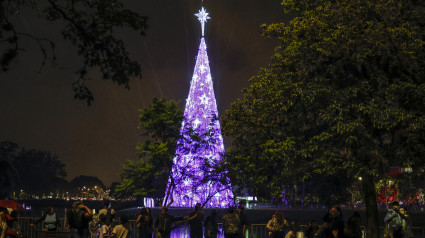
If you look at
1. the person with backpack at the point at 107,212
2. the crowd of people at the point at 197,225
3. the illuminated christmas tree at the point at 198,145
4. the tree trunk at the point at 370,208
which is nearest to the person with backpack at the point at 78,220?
the crowd of people at the point at 197,225

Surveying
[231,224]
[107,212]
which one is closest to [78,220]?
[107,212]

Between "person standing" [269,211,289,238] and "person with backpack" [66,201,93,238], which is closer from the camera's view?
"person standing" [269,211,289,238]

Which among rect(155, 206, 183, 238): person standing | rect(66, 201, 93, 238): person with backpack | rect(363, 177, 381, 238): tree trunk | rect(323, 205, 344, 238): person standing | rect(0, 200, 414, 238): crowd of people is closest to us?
rect(323, 205, 344, 238): person standing

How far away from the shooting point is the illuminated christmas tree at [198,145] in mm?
44156

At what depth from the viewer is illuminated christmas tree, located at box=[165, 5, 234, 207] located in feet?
145

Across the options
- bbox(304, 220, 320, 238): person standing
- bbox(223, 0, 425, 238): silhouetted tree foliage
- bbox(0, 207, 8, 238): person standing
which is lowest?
bbox(304, 220, 320, 238): person standing

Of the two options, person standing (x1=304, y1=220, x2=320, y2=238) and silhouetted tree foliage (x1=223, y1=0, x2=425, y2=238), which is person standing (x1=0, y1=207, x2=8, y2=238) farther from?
silhouetted tree foliage (x1=223, y1=0, x2=425, y2=238)

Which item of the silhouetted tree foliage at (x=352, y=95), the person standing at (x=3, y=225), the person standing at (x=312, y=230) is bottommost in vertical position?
the person standing at (x=312, y=230)

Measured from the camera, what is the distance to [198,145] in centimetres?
4444

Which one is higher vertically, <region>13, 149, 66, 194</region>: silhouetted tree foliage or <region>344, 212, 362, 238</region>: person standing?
<region>13, 149, 66, 194</region>: silhouetted tree foliage

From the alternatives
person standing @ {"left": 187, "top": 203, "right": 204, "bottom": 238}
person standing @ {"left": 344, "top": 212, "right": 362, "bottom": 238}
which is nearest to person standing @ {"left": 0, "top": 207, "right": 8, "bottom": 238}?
person standing @ {"left": 187, "top": 203, "right": 204, "bottom": 238}

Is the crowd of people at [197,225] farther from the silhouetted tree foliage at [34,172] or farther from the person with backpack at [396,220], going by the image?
the silhouetted tree foliage at [34,172]

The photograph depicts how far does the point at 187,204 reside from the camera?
45688mm

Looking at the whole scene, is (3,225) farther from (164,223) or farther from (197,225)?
(197,225)
